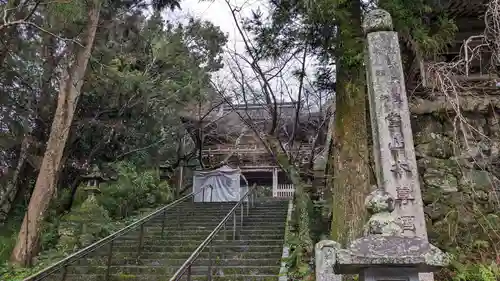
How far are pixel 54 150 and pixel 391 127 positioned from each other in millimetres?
5643

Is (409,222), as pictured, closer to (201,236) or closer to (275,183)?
(201,236)

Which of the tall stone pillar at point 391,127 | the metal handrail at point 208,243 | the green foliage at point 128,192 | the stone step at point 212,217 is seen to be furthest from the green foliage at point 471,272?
the green foliage at point 128,192

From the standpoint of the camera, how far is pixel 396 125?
443 cm

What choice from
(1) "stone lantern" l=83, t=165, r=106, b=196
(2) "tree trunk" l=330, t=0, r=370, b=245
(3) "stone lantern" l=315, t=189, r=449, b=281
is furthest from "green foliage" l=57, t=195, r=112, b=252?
(3) "stone lantern" l=315, t=189, r=449, b=281

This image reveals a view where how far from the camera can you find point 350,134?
17.4 ft

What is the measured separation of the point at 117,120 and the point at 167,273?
4349 millimetres

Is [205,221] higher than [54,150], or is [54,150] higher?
[54,150]

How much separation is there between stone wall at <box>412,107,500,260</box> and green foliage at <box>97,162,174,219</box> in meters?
7.44

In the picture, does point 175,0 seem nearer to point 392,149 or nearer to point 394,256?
point 392,149

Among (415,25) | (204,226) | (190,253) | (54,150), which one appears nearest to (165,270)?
(190,253)

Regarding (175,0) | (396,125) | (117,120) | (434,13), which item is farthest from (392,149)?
(117,120)

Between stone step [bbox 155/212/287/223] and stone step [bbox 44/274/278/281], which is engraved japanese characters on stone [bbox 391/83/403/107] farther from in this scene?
stone step [bbox 155/212/287/223]

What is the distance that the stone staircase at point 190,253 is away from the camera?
671 centimetres

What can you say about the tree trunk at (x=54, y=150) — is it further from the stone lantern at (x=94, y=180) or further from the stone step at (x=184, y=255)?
the stone lantern at (x=94, y=180)
